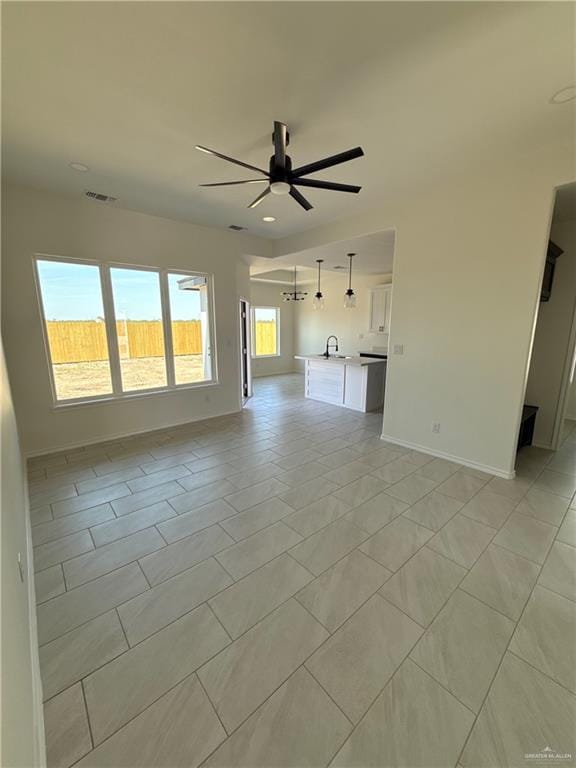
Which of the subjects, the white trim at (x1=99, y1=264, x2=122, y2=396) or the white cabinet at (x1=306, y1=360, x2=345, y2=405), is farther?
the white cabinet at (x1=306, y1=360, x2=345, y2=405)

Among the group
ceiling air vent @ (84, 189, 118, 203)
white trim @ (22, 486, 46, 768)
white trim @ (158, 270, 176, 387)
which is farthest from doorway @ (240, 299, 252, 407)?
white trim @ (22, 486, 46, 768)

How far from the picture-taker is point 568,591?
189 cm

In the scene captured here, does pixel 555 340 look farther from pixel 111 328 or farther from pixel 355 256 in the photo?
pixel 111 328

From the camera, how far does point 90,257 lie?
12.9ft

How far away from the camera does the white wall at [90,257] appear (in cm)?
349

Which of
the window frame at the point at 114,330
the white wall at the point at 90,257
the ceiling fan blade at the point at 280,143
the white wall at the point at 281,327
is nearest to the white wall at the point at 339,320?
the white wall at the point at 281,327

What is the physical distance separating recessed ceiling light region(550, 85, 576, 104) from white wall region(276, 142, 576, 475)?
2.01ft

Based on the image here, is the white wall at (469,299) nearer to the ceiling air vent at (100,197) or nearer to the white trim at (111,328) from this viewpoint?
the ceiling air vent at (100,197)

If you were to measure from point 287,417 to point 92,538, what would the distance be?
336 cm

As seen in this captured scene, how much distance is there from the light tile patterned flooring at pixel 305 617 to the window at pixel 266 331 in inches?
247

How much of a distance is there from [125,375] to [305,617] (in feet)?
12.7

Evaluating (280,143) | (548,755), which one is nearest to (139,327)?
(280,143)

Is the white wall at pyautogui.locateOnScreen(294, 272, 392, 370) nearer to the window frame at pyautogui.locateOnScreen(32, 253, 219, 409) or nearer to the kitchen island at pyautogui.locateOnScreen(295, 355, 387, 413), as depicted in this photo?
the kitchen island at pyautogui.locateOnScreen(295, 355, 387, 413)

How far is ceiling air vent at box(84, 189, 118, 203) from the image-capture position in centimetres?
357
